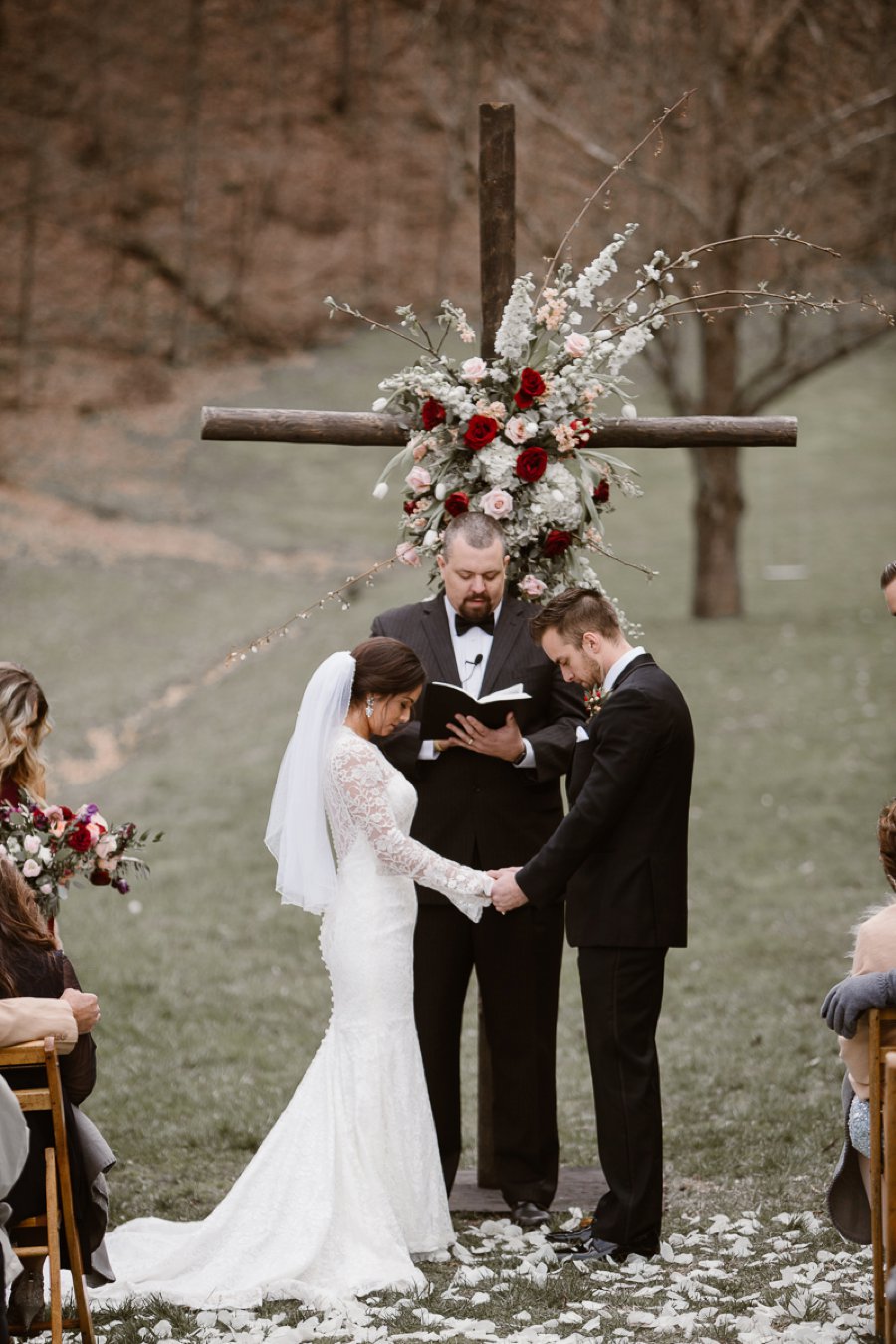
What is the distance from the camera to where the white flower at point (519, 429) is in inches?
217

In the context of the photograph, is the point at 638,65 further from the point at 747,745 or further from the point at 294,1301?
the point at 294,1301

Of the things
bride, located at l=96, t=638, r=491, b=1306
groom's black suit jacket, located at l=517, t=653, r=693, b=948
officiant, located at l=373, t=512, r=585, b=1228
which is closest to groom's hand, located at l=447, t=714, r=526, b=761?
officiant, located at l=373, t=512, r=585, b=1228

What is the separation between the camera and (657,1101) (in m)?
5.03

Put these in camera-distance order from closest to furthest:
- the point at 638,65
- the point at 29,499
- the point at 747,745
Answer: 1. the point at 747,745
2. the point at 638,65
3. the point at 29,499

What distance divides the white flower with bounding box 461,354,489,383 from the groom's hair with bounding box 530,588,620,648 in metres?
0.96

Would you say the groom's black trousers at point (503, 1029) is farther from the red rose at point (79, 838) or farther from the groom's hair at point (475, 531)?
the red rose at point (79, 838)

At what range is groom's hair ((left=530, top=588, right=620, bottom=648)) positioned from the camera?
16.6ft

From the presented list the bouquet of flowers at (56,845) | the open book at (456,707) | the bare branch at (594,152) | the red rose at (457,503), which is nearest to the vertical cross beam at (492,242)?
the red rose at (457,503)

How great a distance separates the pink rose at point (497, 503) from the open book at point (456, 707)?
2.07 ft

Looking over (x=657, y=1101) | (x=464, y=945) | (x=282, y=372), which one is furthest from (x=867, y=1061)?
(x=282, y=372)

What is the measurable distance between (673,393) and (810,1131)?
1262 centimetres

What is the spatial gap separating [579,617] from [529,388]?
973mm

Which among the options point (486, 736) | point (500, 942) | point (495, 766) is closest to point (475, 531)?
point (486, 736)

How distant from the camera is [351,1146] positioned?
16.5 feet
